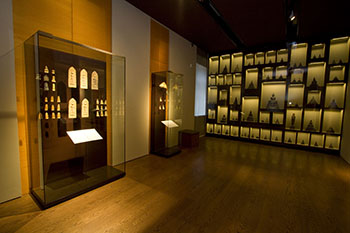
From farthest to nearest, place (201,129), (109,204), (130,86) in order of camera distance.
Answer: (201,129) → (130,86) → (109,204)

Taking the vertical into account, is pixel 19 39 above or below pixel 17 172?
above

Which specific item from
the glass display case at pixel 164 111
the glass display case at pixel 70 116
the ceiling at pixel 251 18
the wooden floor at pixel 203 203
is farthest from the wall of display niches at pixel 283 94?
the glass display case at pixel 70 116

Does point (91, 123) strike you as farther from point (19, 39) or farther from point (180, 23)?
point (180, 23)

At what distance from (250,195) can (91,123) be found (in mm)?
2795

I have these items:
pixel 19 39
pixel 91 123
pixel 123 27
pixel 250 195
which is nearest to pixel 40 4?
pixel 19 39

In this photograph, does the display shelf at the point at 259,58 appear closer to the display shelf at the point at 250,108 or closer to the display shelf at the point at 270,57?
the display shelf at the point at 270,57

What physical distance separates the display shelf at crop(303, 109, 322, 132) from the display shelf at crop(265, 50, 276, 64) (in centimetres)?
191

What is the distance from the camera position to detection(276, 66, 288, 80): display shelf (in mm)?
5152

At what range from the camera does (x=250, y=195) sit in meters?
2.40

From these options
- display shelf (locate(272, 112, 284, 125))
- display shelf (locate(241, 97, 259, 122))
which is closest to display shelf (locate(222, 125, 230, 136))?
display shelf (locate(241, 97, 259, 122))

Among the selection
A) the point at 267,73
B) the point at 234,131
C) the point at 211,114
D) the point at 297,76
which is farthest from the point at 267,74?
the point at 211,114

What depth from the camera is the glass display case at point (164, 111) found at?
407 cm

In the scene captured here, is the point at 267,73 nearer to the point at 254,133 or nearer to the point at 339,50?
the point at 339,50

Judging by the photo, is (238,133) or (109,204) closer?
(109,204)
